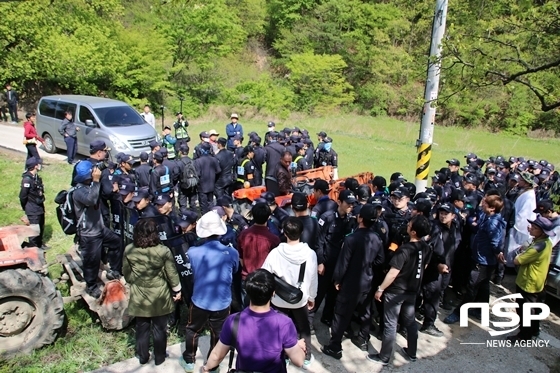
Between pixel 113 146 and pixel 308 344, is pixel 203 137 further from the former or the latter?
pixel 308 344

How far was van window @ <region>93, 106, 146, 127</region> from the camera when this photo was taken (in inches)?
525

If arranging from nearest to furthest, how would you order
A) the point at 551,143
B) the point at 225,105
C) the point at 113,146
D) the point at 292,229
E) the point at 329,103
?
1. the point at 292,229
2. the point at 113,146
3. the point at 551,143
4. the point at 225,105
5. the point at 329,103

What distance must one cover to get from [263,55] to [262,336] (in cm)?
4266

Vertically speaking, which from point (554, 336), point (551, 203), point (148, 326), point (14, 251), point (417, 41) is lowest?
point (554, 336)

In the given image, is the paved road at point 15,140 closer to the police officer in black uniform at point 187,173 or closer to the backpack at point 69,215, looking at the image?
the police officer in black uniform at point 187,173

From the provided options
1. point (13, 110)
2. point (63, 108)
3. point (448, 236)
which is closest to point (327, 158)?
point (448, 236)

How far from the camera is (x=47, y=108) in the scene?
14406 mm

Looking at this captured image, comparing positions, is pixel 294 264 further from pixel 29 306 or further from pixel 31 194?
pixel 31 194

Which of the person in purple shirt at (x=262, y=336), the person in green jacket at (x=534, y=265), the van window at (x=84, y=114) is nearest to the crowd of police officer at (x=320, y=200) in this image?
the person in green jacket at (x=534, y=265)

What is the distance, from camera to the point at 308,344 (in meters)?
4.90

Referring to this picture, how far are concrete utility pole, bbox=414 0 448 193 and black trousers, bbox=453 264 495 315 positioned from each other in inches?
99.4

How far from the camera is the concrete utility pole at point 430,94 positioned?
290 inches

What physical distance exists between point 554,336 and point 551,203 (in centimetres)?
178

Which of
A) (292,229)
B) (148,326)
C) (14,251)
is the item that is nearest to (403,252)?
(292,229)
